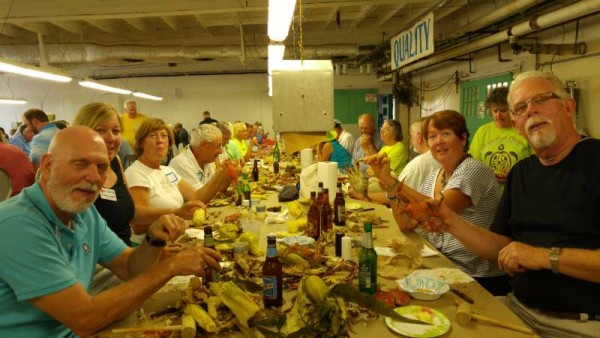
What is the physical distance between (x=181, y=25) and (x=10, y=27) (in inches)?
141

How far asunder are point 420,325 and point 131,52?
30.9ft

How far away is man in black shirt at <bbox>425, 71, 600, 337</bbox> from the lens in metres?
1.81

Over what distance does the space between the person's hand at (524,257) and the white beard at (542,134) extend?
0.51 m

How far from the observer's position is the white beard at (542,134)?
193cm

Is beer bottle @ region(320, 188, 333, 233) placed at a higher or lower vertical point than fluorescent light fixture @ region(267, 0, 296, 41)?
lower

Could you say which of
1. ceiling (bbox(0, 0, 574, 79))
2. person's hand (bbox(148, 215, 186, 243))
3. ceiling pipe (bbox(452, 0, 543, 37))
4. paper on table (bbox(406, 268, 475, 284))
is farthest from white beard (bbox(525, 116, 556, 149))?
ceiling (bbox(0, 0, 574, 79))

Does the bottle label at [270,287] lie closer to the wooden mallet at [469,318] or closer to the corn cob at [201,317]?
the corn cob at [201,317]

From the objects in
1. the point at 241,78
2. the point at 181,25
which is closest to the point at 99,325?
the point at 181,25

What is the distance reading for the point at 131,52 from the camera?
30.2 ft

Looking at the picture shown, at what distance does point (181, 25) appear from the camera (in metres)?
9.03

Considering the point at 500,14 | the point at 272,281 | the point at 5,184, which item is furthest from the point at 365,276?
the point at 500,14

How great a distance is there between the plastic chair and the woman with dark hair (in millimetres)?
3421

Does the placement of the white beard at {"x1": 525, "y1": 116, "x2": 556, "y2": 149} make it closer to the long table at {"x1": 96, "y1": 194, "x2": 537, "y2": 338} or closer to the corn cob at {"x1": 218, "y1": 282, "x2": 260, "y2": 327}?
the long table at {"x1": 96, "y1": 194, "x2": 537, "y2": 338}

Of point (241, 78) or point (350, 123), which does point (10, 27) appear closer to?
point (241, 78)
